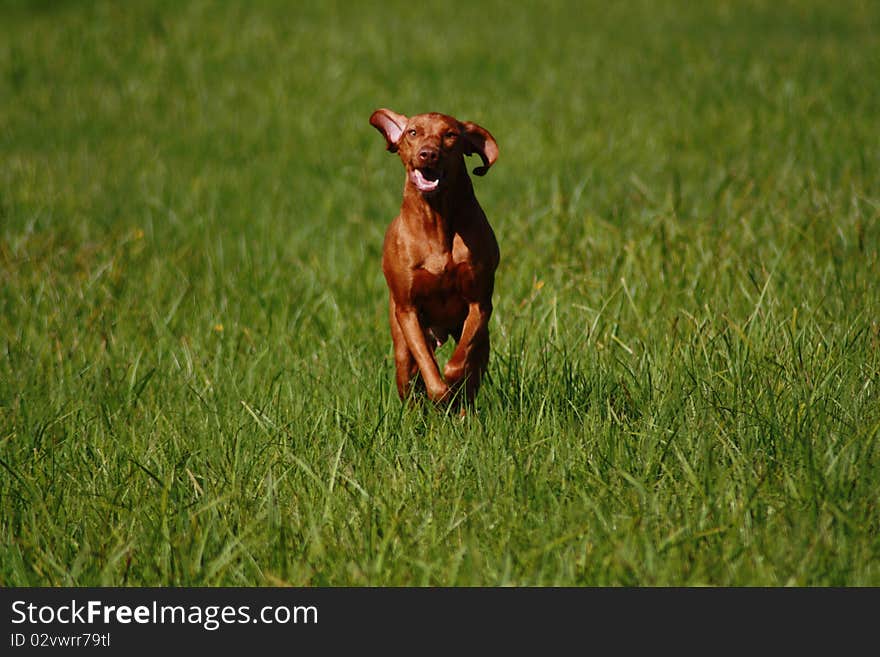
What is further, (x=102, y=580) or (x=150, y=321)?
(x=150, y=321)

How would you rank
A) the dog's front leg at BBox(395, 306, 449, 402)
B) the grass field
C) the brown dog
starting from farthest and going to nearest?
the dog's front leg at BBox(395, 306, 449, 402) < the brown dog < the grass field

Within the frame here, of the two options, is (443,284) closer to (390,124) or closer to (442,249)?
(442,249)

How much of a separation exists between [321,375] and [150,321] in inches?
55.8

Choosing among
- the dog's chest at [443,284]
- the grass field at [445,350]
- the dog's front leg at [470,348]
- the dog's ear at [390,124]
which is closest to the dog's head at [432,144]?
the dog's ear at [390,124]

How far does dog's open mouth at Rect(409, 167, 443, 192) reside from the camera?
125 inches

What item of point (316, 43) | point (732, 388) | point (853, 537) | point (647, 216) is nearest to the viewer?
point (853, 537)

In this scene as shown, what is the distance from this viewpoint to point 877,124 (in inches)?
342

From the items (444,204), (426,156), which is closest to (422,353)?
(444,204)

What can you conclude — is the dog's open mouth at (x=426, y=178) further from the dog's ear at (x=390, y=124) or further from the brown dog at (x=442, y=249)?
the dog's ear at (x=390, y=124)

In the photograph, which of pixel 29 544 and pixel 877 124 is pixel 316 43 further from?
pixel 29 544

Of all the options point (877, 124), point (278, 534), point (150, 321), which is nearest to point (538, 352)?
point (278, 534)

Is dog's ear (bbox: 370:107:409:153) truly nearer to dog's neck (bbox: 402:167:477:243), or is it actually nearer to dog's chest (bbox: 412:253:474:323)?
dog's neck (bbox: 402:167:477:243)

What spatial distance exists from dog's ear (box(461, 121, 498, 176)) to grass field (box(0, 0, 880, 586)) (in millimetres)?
890

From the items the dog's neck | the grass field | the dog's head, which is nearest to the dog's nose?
the dog's head
